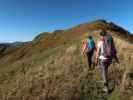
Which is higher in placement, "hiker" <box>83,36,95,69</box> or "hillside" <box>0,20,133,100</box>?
"hiker" <box>83,36,95,69</box>

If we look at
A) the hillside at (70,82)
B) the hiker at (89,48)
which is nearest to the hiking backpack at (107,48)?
the hillside at (70,82)

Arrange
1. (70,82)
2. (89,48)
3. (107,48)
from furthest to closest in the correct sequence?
(89,48), (70,82), (107,48)

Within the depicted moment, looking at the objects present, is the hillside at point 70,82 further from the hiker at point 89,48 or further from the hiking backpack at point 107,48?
the hiking backpack at point 107,48

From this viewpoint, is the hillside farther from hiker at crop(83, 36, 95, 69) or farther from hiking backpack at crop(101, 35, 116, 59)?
hiking backpack at crop(101, 35, 116, 59)

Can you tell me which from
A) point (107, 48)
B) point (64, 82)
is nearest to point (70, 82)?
point (64, 82)

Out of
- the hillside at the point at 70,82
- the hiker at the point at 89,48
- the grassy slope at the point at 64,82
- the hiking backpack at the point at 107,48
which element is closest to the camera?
the hiking backpack at the point at 107,48

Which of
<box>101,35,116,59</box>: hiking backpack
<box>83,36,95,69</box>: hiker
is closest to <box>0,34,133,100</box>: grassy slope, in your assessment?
<box>83,36,95,69</box>: hiker

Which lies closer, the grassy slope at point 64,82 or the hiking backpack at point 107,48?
the hiking backpack at point 107,48

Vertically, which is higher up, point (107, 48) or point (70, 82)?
point (107, 48)

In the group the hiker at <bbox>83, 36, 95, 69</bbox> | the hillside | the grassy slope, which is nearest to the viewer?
the hillside

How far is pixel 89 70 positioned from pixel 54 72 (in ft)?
7.91

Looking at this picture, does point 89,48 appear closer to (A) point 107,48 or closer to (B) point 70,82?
(B) point 70,82

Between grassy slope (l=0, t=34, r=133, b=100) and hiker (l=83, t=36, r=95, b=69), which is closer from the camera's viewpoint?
grassy slope (l=0, t=34, r=133, b=100)

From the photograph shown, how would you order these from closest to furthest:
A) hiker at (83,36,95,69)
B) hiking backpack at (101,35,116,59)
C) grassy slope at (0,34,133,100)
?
hiking backpack at (101,35,116,59) < grassy slope at (0,34,133,100) < hiker at (83,36,95,69)
